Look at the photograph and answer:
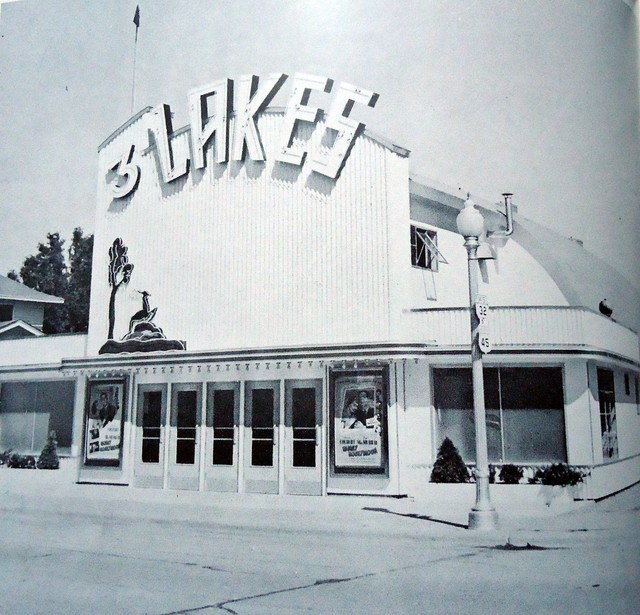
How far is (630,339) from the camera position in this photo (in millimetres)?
5191

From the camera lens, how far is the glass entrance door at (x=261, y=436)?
7.34 metres

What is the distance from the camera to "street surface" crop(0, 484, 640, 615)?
4.51m

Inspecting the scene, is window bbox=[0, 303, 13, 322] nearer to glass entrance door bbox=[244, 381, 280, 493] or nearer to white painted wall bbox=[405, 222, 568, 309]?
glass entrance door bbox=[244, 381, 280, 493]

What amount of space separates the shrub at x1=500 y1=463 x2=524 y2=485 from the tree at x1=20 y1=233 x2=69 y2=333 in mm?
4576

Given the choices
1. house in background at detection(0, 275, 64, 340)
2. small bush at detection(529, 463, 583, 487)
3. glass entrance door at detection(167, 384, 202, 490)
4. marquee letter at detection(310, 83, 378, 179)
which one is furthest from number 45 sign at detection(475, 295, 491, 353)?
house in background at detection(0, 275, 64, 340)

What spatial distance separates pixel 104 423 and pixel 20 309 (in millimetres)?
1433

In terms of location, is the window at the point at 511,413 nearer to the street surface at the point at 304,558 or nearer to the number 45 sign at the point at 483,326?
the number 45 sign at the point at 483,326

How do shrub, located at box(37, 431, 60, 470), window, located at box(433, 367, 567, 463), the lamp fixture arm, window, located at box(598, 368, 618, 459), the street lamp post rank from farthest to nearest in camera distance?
1. shrub, located at box(37, 431, 60, 470)
2. window, located at box(433, 367, 567, 463)
3. the street lamp post
4. window, located at box(598, 368, 618, 459)
5. the lamp fixture arm

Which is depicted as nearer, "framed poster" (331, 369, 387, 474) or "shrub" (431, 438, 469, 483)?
"shrub" (431, 438, 469, 483)

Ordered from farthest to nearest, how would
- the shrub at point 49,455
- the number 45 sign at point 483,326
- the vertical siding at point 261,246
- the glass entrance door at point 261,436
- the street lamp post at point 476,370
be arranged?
1. the glass entrance door at point 261,436
2. the shrub at point 49,455
3. the vertical siding at point 261,246
4. the number 45 sign at point 483,326
5. the street lamp post at point 476,370

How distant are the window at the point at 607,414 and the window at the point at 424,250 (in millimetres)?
1774

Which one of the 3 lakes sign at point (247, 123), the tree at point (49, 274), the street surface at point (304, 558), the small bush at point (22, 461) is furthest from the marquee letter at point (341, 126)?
the small bush at point (22, 461)

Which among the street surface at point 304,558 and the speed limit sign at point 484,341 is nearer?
the street surface at point 304,558

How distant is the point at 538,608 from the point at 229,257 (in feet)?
13.0
